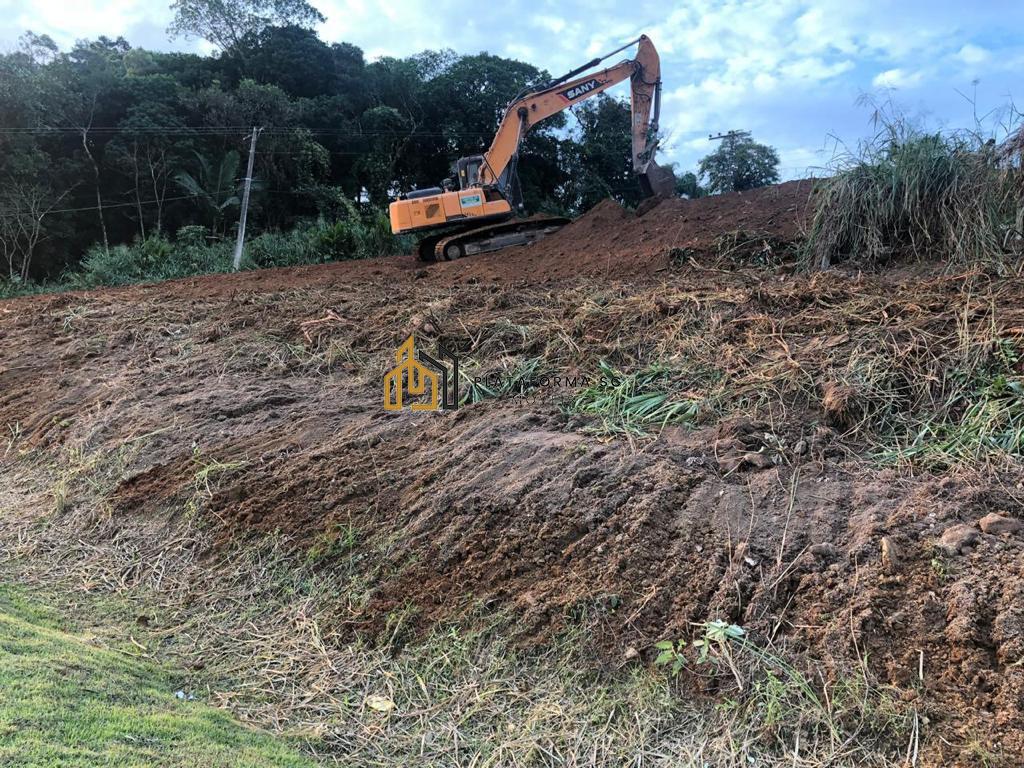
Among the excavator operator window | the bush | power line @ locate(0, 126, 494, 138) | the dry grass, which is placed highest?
power line @ locate(0, 126, 494, 138)

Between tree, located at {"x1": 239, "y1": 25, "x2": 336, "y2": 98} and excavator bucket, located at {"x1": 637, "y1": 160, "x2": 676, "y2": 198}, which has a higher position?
tree, located at {"x1": 239, "y1": 25, "x2": 336, "y2": 98}

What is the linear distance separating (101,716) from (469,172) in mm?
10129

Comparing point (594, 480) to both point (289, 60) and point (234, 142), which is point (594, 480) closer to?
point (234, 142)

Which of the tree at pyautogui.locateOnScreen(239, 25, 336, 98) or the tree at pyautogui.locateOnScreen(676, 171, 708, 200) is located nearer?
the tree at pyautogui.locateOnScreen(239, 25, 336, 98)

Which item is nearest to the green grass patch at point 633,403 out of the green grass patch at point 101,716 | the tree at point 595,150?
the green grass patch at point 101,716

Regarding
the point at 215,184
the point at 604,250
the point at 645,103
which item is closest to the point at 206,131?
the point at 215,184

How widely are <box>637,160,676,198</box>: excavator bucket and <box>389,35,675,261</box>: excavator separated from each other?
0.06 ft

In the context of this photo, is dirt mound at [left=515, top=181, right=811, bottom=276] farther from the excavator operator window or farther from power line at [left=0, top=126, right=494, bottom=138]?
power line at [left=0, top=126, right=494, bottom=138]

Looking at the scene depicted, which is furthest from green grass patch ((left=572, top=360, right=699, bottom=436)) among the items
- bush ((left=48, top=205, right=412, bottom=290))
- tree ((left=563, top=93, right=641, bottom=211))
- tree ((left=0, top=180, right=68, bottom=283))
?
tree ((left=563, top=93, right=641, bottom=211))

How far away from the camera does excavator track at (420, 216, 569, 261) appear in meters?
10.3

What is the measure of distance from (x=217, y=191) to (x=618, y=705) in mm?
20522

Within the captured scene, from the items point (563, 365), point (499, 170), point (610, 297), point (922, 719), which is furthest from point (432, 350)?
point (499, 170)

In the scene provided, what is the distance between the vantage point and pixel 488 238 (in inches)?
414

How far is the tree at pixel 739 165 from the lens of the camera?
23.4 metres
